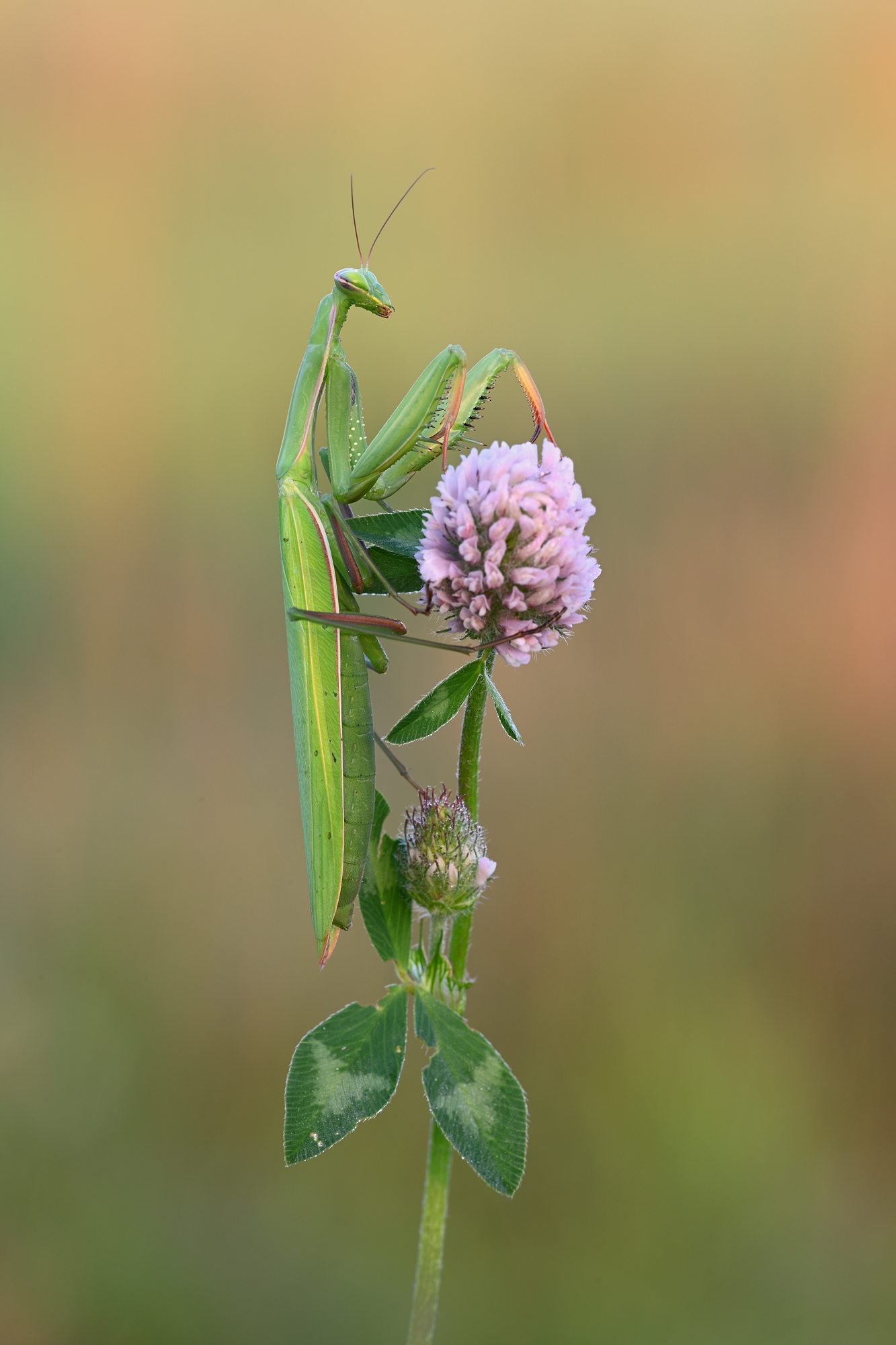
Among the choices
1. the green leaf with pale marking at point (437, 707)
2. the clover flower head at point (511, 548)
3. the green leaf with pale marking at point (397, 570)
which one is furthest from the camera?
the green leaf with pale marking at point (397, 570)

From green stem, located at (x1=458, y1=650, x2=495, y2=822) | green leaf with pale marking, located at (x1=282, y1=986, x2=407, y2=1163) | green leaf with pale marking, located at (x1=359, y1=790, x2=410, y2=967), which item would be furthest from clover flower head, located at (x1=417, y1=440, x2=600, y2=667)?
green leaf with pale marking, located at (x1=282, y1=986, x2=407, y2=1163)

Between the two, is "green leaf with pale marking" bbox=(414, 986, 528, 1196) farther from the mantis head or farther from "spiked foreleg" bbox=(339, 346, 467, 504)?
the mantis head

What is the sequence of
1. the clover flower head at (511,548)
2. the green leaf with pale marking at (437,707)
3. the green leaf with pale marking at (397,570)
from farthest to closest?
the green leaf with pale marking at (397,570) → the green leaf with pale marking at (437,707) → the clover flower head at (511,548)

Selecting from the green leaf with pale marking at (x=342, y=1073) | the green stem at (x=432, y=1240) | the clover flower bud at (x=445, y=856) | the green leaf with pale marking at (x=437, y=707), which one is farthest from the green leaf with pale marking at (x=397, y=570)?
the green stem at (x=432, y=1240)

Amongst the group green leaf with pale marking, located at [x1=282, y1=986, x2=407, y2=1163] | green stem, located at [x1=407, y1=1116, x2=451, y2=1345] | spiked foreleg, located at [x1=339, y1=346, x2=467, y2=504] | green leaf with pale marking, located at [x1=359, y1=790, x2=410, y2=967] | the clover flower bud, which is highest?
spiked foreleg, located at [x1=339, y1=346, x2=467, y2=504]

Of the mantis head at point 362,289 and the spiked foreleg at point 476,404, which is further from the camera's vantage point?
the mantis head at point 362,289

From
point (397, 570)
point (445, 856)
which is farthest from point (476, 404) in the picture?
point (445, 856)

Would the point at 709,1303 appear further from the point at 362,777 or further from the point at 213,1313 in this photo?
the point at 362,777

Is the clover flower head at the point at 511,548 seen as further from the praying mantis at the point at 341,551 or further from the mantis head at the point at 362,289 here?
the mantis head at the point at 362,289
